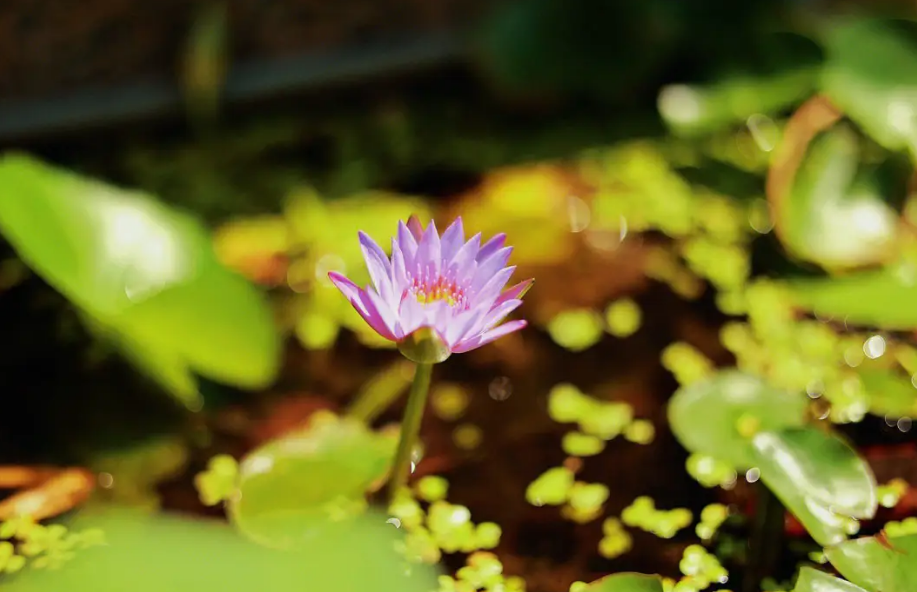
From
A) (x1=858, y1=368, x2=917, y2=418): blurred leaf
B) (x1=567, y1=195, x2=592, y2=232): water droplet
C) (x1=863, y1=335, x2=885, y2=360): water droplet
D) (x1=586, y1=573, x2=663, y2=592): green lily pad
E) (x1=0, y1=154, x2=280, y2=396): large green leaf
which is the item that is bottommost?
(x1=586, y1=573, x2=663, y2=592): green lily pad

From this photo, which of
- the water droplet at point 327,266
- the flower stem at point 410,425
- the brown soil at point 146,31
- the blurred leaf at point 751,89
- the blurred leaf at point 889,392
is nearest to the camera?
the flower stem at point 410,425

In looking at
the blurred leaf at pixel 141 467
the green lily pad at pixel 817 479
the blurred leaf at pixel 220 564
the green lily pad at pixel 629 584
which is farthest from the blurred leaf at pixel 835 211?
the blurred leaf at pixel 141 467

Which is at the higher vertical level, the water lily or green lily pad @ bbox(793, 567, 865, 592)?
the water lily

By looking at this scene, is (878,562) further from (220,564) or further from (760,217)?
(760,217)

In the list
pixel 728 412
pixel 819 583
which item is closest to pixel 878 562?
pixel 819 583

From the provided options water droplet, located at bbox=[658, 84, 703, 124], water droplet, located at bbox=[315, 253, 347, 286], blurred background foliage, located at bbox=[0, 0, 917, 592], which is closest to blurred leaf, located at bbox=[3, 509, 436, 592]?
blurred background foliage, located at bbox=[0, 0, 917, 592]

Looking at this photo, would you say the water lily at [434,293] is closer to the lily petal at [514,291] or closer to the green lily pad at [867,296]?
the lily petal at [514,291]

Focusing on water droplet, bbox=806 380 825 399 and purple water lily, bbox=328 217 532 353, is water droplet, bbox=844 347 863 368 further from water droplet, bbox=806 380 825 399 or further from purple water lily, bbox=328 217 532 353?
purple water lily, bbox=328 217 532 353
